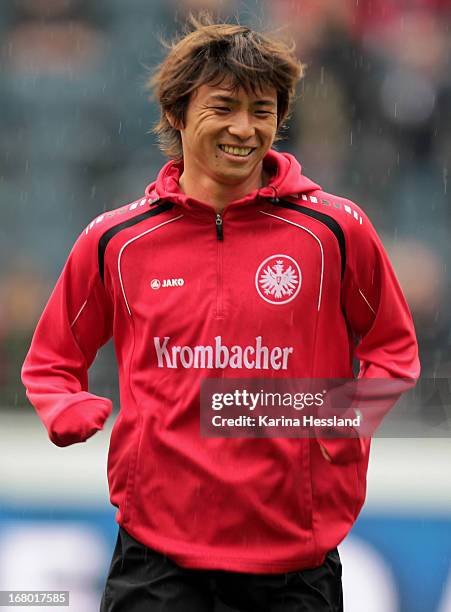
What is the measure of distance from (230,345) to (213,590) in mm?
571

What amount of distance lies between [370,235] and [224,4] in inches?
96.6

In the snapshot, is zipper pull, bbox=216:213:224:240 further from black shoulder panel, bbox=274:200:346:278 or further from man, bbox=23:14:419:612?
A: black shoulder panel, bbox=274:200:346:278

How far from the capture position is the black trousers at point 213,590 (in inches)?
106

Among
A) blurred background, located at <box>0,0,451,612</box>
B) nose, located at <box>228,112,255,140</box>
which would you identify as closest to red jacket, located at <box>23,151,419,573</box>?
nose, located at <box>228,112,255,140</box>

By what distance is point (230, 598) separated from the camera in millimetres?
2717

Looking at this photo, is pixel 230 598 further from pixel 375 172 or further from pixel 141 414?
pixel 375 172

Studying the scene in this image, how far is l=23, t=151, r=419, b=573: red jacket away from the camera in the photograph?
269 centimetres

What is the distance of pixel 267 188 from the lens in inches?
109

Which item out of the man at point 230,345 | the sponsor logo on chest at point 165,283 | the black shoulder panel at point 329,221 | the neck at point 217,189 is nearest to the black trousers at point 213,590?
the man at point 230,345

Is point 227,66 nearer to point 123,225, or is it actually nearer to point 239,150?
point 239,150

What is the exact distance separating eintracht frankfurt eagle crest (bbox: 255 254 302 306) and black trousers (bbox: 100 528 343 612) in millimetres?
632

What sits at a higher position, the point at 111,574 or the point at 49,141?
the point at 49,141

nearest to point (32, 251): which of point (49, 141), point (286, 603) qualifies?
point (49, 141)

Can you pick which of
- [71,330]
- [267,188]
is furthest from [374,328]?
[71,330]
